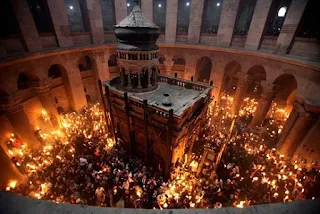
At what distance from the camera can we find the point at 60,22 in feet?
48.6

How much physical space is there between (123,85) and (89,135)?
594cm

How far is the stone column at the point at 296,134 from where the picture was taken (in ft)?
38.3

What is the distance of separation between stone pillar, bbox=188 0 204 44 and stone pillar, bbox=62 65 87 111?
43.9ft

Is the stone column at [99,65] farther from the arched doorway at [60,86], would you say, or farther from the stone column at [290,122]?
the stone column at [290,122]

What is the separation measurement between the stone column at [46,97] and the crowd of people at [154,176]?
178cm

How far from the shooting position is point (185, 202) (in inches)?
377

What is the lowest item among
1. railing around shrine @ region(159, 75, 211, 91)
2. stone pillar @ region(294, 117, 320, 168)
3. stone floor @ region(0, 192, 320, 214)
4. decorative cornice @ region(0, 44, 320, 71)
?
stone pillar @ region(294, 117, 320, 168)

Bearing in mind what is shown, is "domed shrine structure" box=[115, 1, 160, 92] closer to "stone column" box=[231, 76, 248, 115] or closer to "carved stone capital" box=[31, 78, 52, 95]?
"carved stone capital" box=[31, 78, 52, 95]

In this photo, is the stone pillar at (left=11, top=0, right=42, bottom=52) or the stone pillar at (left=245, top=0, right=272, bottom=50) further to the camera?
the stone pillar at (left=245, top=0, right=272, bottom=50)

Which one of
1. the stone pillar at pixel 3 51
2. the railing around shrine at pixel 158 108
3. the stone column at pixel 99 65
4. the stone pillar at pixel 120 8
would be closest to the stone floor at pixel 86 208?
the railing around shrine at pixel 158 108

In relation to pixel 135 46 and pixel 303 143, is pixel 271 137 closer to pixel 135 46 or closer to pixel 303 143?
pixel 303 143

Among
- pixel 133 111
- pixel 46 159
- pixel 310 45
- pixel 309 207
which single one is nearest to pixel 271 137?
pixel 310 45

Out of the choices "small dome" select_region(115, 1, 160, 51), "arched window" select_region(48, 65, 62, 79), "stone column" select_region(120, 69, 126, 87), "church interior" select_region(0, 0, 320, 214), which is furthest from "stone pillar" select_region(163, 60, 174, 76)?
"arched window" select_region(48, 65, 62, 79)

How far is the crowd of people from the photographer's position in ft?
32.4
